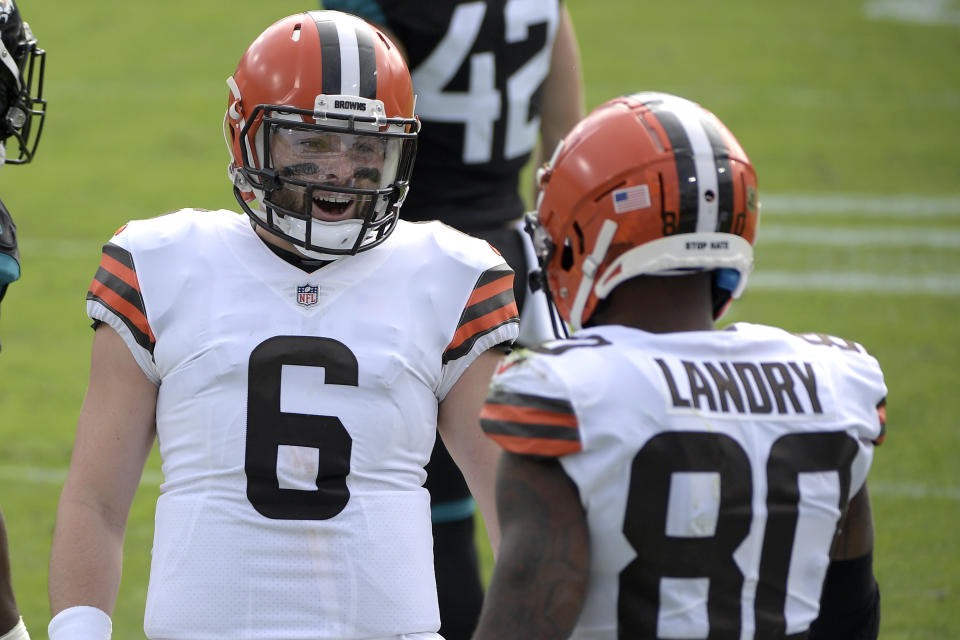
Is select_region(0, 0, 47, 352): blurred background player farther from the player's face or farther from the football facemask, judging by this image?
the player's face

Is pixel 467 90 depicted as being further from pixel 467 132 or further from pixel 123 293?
pixel 123 293

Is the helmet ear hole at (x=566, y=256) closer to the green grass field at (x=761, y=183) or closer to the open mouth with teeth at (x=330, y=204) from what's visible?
the open mouth with teeth at (x=330, y=204)

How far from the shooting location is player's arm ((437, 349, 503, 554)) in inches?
96.7

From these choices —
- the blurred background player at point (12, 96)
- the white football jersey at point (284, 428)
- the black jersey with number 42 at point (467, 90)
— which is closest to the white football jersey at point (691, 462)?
the white football jersey at point (284, 428)

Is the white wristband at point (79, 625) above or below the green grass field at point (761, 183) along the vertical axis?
above

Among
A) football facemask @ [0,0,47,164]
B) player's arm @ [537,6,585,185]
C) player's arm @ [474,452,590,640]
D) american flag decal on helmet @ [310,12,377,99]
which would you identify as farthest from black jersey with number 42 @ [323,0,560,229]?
player's arm @ [474,452,590,640]

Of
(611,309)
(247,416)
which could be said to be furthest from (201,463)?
(611,309)

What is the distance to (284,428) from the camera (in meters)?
2.32

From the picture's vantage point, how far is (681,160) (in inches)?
78.7

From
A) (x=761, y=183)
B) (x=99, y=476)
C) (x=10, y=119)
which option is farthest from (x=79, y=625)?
(x=761, y=183)

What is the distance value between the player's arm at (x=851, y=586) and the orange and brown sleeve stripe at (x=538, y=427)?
1.69 ft

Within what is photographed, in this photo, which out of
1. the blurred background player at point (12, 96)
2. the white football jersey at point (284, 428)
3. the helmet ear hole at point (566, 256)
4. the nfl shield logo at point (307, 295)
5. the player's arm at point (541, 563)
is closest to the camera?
the player's arm at point (541, 563)

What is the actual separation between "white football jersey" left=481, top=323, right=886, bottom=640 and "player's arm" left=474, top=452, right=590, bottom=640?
31 mm

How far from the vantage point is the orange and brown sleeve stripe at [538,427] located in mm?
1851
